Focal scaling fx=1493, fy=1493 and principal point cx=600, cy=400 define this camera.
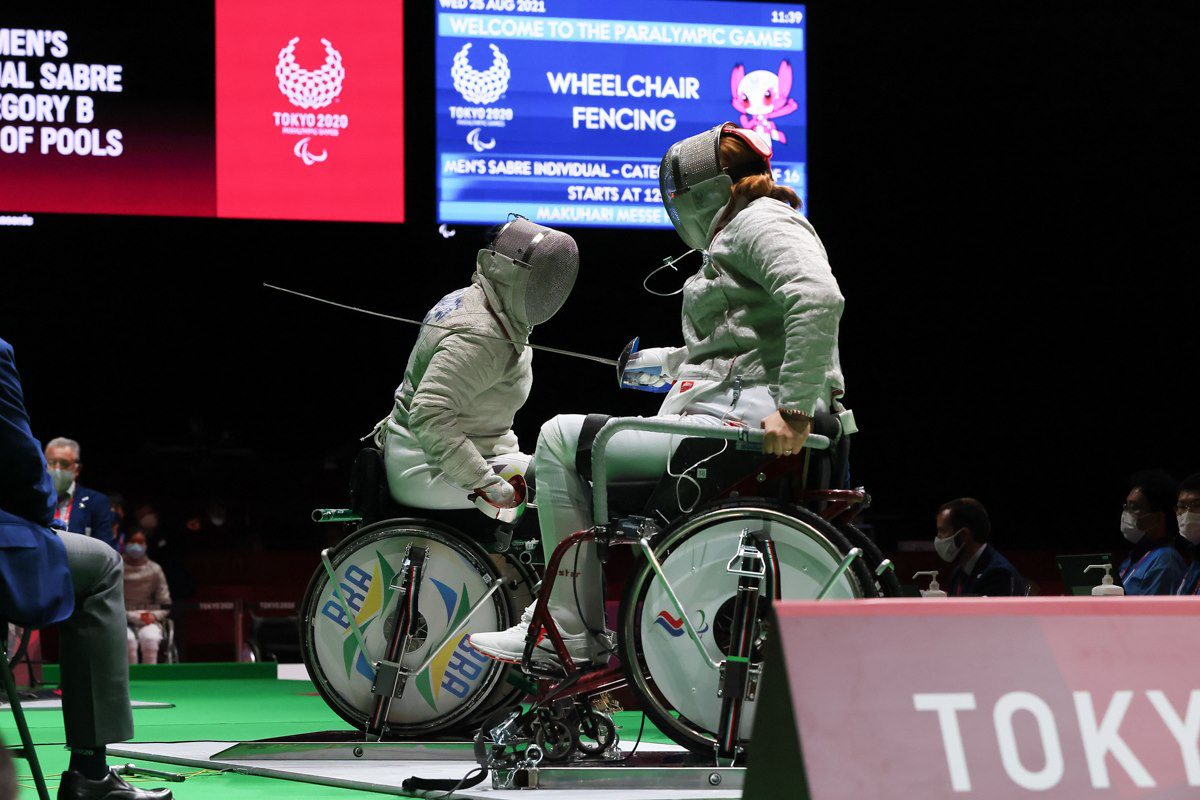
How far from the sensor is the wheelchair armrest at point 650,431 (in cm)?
304

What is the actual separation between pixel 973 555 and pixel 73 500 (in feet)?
14.1

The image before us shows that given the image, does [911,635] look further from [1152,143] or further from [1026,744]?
[1152,143]

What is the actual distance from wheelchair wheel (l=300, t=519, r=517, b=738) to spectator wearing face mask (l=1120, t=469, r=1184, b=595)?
90.8 inches

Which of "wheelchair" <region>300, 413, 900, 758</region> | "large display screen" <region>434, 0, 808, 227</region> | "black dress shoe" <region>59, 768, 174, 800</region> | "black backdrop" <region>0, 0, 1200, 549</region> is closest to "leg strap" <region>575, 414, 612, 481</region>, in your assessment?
"wheelchair" <region>300, 413, 900, 758</region>

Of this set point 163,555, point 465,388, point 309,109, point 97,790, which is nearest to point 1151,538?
point 465,388

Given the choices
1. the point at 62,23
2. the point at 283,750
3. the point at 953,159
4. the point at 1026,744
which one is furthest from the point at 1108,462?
the point at 1026,744

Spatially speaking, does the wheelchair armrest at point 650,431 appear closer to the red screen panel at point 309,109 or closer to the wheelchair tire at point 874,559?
the wheelchair tire at point 874,559

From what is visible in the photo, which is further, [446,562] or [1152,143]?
[1152,143]

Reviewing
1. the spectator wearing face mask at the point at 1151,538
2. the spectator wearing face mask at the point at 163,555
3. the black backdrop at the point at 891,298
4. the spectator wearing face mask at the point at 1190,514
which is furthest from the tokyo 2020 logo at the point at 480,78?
the spectator wearing face mask at the point at 1190,514

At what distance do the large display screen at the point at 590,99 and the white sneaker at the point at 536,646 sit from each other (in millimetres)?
5521

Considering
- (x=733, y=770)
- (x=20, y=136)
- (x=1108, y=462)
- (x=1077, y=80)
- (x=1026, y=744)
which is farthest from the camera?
(x=1108, y=462)

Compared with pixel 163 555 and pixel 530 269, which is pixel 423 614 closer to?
pixel 530 269

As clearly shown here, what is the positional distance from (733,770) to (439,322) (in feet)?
5.50

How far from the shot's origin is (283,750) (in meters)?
3.76
